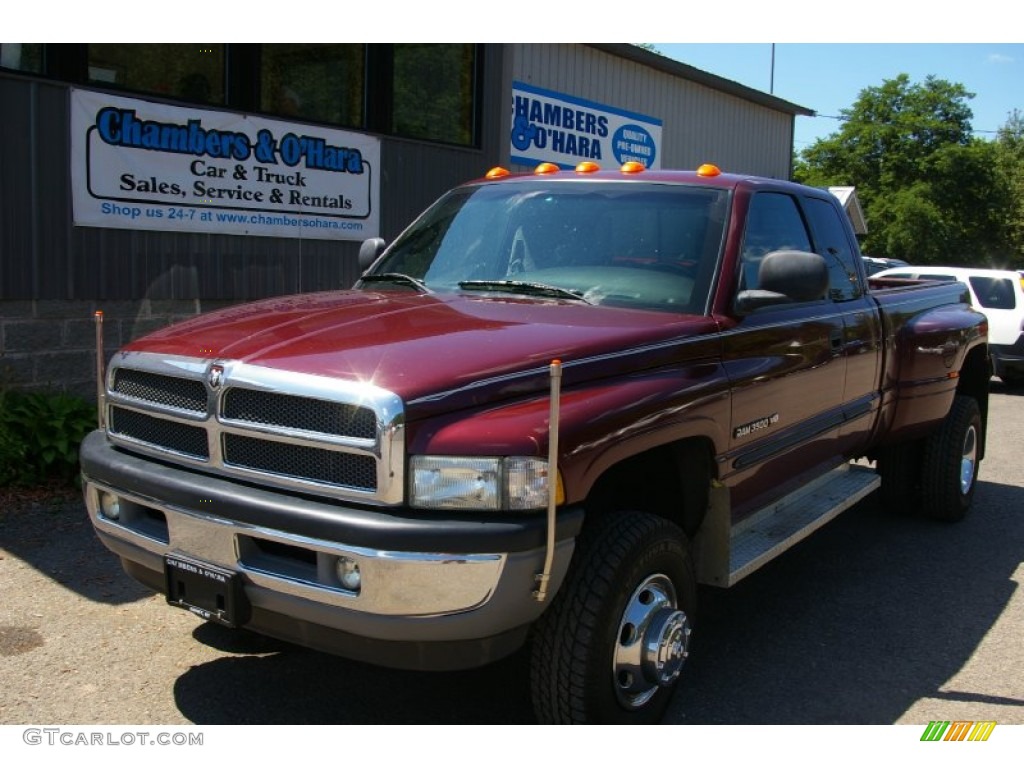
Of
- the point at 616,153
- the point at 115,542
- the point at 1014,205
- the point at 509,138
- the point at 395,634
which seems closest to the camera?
the point at 395,634

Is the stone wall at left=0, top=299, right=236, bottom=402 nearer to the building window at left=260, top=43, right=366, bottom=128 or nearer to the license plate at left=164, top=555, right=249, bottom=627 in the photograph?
the building window at left=260, top=43, right=366, bottom=128

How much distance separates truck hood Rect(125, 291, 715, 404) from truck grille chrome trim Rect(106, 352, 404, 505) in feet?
0.18

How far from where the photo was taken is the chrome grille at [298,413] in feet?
9.14

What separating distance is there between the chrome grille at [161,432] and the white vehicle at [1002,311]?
11.1 metres

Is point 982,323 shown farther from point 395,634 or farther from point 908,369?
point 395,634

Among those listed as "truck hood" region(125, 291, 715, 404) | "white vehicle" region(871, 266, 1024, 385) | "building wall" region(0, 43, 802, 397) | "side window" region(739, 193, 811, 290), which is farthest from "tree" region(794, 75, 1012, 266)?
"truck hood" region(125, 291, 715, 404)

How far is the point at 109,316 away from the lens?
7.31m

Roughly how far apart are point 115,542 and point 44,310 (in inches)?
160

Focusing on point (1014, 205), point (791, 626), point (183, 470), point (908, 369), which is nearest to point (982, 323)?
point (908, 369)

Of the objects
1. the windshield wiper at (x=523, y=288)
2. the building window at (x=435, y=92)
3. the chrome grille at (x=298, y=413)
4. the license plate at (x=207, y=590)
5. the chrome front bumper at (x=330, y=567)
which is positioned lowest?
the license plate at (x=207, y=590)

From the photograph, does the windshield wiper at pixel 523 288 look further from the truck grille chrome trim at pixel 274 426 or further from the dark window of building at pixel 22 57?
the dark window of building at pixel 22 57

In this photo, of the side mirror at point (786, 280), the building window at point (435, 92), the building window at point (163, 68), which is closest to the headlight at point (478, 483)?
the side mirror at point (786, 280)

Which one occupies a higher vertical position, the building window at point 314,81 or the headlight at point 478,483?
Answer: the building window at point 314,81

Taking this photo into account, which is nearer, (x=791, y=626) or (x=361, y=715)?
(x=361, y=715)
